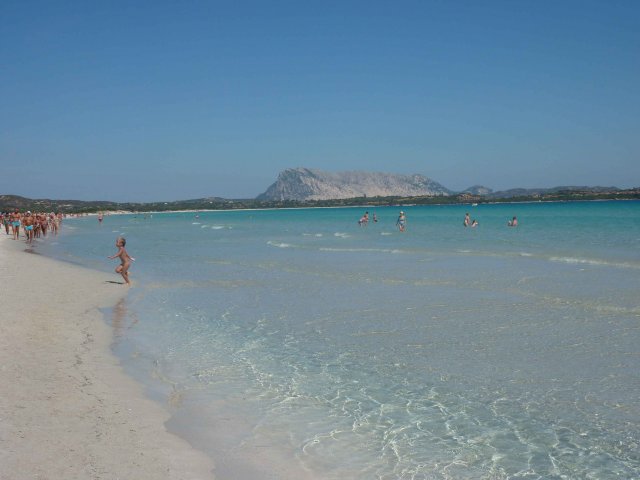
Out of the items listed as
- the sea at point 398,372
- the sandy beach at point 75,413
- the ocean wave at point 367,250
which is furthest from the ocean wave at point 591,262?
the sandy beach at point 75,413

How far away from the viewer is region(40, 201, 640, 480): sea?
600cm

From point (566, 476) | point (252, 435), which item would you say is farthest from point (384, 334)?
point (566, 476)

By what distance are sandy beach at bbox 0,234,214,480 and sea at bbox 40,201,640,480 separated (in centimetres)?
36

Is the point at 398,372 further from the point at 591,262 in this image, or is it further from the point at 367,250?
the point at 367,250

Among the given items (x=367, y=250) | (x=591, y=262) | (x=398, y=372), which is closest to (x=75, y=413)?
(x=398, y=372)

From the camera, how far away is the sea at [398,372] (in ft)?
19.7

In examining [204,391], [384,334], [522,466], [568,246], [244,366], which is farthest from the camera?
[568,246]

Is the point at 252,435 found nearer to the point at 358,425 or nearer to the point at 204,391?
the point at 358,425

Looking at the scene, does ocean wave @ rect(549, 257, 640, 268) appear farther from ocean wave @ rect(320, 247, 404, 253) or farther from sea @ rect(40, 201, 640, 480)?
ocean wave @ rect(320, 247, 404, 253)

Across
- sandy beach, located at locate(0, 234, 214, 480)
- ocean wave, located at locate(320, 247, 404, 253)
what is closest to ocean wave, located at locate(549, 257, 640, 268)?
ocean wave, located at locate(320, 247, 404, 253)

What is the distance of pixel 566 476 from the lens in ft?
18.2

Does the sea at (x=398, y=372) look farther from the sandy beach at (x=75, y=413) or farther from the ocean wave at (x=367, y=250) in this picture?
the ocean wave at (x=367, y=250)

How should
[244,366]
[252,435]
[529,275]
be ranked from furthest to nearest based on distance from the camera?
[529,275], [244,366], [252,435]

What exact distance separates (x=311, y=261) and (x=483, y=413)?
1938 cm
